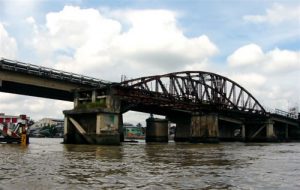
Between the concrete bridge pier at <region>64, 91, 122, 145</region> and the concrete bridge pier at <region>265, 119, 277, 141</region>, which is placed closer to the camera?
the concrete bridge pier at <region>64, 91, 122, 145</region>

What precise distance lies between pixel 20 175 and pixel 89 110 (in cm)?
5972

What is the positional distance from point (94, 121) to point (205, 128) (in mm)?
43427

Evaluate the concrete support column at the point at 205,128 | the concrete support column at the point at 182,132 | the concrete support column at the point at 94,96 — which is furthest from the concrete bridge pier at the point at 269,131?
the concrete support column at the point at 94,96

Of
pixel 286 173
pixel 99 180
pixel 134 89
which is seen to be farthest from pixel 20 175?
pixel 134 89

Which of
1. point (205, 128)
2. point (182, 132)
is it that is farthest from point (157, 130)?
point (205, 128)

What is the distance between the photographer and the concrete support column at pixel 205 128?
378 ft

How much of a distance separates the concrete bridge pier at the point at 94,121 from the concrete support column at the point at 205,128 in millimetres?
37446

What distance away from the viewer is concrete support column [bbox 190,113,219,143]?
115250mm

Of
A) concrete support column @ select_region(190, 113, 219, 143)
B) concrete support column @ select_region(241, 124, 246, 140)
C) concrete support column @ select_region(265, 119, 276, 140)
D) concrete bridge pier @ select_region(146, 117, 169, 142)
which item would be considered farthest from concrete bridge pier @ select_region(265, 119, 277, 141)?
concrete support column @ select_region(190, 113, 219, 143)

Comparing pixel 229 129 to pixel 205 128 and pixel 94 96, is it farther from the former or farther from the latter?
pixel 94 96

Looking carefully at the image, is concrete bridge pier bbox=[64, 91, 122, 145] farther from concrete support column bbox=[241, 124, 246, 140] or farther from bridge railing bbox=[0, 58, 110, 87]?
concrete support column bbox=[241, 124, 246, 140]

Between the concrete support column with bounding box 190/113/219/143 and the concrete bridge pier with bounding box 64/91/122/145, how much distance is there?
3745 centimetres

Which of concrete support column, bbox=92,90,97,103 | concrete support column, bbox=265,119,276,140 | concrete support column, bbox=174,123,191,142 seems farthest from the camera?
concrete support column, bbox=265,119,276,140

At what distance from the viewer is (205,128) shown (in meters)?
118
